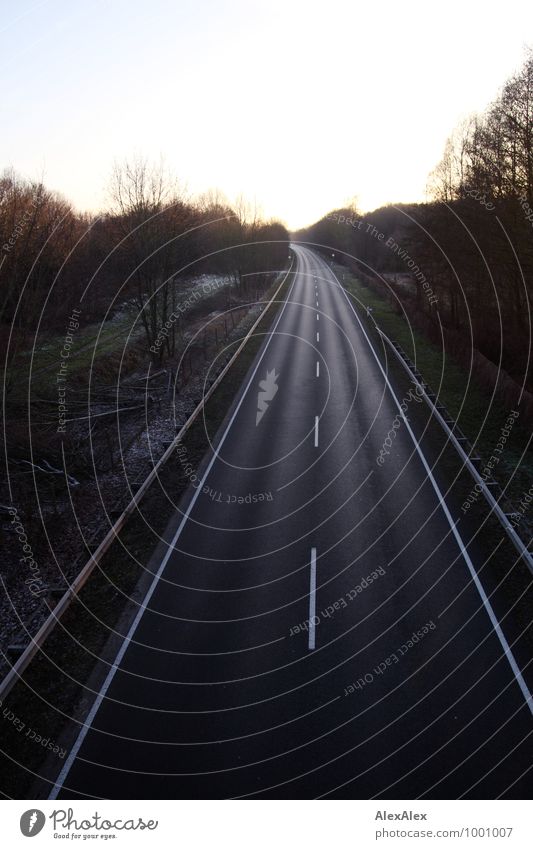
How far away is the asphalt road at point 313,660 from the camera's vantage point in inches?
320

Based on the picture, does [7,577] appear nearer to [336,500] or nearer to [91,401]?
[336,500]

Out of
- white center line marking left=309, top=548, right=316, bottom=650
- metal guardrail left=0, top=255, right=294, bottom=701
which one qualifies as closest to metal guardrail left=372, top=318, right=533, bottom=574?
white center line marking left=309, top=548, right=316, bottom=650

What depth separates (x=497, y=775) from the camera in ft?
26.0

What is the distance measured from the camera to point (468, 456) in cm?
1741

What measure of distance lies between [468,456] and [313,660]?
31.5 ft

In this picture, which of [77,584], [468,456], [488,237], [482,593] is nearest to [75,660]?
[77,584]

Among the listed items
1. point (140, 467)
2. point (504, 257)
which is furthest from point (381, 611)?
point (504, 257)

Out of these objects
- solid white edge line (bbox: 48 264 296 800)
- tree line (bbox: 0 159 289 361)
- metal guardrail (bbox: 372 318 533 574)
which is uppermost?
tree line (bbox: 0 159 289 361)

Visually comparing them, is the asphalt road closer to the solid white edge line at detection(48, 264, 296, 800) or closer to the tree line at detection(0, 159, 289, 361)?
the solid white edge line at detection(48, 264, 296, 800)

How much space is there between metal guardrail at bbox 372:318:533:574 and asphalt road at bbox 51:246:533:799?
115 cm

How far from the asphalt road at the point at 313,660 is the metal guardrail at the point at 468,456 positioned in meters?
1.15

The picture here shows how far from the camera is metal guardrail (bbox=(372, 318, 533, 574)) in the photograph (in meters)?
12.8

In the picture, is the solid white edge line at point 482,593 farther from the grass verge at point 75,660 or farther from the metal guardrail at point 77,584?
the metal guardrail at point 77,584

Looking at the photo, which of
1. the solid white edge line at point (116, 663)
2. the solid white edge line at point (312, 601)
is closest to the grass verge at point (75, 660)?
the solid white edge line at point (116, 663)
